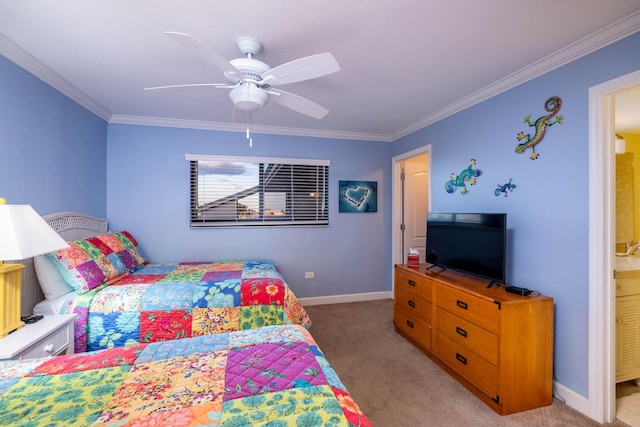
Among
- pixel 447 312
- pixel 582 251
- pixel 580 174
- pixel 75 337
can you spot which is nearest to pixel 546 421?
pixel 447 312

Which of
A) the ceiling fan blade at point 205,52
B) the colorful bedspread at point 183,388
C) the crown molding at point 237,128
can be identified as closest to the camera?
the colorful bedspread at point 183,388

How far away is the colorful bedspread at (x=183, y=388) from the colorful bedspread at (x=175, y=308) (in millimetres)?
882

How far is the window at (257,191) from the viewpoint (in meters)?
3.61

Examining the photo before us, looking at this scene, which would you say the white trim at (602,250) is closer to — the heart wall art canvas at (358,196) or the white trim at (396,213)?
the white trim at (396,213)

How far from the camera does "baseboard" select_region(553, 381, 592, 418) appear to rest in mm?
1864

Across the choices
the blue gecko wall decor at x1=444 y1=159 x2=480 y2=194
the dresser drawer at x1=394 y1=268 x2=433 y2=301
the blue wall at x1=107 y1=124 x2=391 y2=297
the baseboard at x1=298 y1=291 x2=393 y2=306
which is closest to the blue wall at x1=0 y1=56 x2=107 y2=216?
the blue wall at x1=107 y1=124 x2=391 y2=297

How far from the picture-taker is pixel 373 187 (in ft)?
13.8

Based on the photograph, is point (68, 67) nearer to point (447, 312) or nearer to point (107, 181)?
point (107, 181)

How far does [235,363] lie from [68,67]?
2.67 meters

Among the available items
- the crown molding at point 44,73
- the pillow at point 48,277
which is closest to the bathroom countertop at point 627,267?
the pillow at point 48,277

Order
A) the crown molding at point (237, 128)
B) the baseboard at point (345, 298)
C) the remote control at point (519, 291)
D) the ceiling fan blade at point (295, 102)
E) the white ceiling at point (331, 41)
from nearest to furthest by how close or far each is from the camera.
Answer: the white ceiling at point (331, 41), the ceiling fan blade at point (295, 102), the remote control at point (519, 291), the crown molding at point (237, 128), the baseboard at point (345, 298)

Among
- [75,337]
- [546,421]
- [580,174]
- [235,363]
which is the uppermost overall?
[580,174]

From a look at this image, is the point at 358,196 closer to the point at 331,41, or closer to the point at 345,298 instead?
the point at 345,298

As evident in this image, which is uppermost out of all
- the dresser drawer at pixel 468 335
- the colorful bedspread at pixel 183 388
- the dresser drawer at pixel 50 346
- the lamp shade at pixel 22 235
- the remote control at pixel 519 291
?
the lamp shade at pixel 22 235
